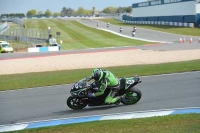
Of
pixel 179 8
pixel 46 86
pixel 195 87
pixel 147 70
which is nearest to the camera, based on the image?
pixel 195 87

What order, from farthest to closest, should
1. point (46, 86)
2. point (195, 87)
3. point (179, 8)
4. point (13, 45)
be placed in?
1. point (179, 8)
2. point (13, 45)
3. point (46, 86)
4. point (195, 87)

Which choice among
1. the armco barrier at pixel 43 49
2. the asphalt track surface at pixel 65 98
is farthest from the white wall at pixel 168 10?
the asphalt track surface at pixel 65 98

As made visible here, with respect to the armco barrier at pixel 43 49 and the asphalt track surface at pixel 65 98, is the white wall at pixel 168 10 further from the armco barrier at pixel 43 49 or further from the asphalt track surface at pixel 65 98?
the asphalt track surface at pixel 65 98

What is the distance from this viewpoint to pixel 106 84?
38.6 feet

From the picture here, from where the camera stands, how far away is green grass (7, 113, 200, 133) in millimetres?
8070

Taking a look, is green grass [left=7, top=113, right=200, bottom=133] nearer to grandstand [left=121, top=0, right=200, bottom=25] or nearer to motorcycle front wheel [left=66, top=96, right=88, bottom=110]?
motorcycle front wheel [left=66, top=96, right=88, bottom=110]

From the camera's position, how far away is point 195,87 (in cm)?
1447

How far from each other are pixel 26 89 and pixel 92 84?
6510mm

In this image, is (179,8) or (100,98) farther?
(179,8)

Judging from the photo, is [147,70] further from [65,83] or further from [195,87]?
[195,87]

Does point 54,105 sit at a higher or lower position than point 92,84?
lower

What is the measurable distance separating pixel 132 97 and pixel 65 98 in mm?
3240

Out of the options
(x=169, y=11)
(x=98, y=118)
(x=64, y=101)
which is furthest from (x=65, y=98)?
(x=169, y=11)

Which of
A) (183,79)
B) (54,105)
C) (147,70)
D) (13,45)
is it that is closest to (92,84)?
(54,105)
